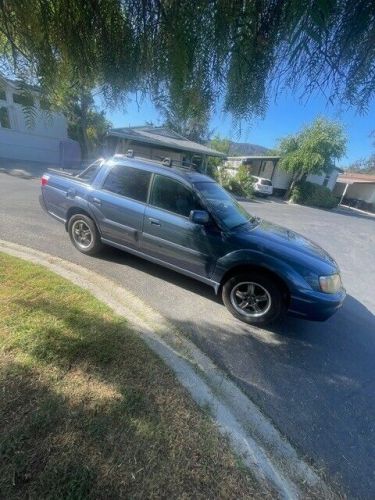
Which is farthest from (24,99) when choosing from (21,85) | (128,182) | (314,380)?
(314,380)

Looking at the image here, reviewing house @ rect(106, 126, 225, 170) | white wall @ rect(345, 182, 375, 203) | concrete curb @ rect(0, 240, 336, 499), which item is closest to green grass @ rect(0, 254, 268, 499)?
concrete curb @ rect(0, 240, 336, 499)

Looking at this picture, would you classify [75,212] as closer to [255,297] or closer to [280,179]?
[255,297]

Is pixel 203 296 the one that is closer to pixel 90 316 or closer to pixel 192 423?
pixel 90 316

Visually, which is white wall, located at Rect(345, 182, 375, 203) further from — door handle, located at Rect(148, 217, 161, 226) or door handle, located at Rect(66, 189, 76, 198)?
door handle, located at Rect(66, 189, 76, 198)

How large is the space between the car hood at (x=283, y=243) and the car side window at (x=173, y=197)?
33.9 inches

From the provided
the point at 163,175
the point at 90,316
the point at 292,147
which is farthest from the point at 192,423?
the point at 292,147

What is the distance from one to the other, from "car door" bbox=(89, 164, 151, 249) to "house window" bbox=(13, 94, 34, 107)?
2.89 m

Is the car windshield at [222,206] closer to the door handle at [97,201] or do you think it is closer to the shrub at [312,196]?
the door handle at [97,201]

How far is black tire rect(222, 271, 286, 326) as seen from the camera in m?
3.38

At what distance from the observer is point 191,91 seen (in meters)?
1.24

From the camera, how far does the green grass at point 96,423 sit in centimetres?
153

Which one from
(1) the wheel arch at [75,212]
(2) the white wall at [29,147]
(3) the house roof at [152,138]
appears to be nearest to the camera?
(1) the wheel arch at [75,212]

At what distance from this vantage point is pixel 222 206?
4051 mm

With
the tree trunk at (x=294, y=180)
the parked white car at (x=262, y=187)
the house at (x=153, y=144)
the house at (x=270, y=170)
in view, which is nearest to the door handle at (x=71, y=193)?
the house at (x=153, y=144)
